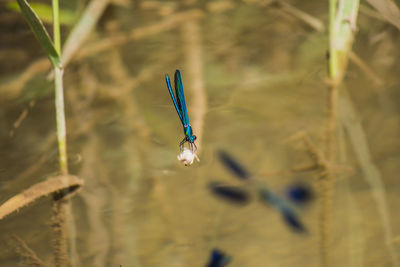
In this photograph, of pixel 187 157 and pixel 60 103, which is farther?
pixel 60 103

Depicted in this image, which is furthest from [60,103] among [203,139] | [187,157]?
[203,139]

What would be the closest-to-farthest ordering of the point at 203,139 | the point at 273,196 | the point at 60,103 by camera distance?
the point at 60,103 < the point at 273,196 < the point at 203,139

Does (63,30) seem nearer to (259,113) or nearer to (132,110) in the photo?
(132,110)

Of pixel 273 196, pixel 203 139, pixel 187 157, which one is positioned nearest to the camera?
pixel 187 157

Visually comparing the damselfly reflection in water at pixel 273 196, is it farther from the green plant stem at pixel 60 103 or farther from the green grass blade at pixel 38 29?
the green grass blade at pixel 38 29

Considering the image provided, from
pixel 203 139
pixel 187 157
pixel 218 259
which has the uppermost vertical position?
pixel 203 139

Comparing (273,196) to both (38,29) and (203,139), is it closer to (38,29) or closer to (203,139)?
(203,139)

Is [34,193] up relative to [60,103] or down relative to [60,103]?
down

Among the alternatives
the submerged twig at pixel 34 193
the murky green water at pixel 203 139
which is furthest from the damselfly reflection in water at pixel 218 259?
the submerged twig at pixel 34 193
